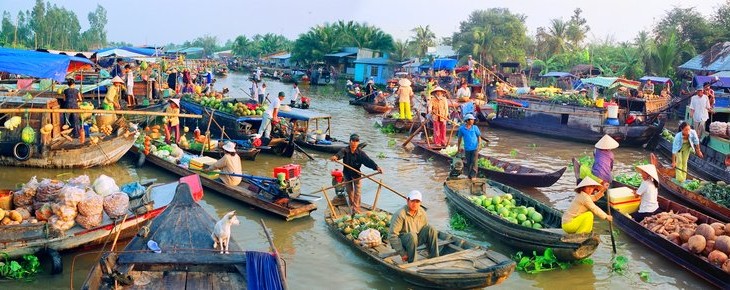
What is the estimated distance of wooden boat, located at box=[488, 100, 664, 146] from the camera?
61.8 feet

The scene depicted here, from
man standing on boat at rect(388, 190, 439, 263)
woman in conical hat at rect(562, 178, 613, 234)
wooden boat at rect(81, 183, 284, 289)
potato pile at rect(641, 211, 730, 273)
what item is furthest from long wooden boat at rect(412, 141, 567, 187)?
wooden boat at rect(81, 183, 284, 289)

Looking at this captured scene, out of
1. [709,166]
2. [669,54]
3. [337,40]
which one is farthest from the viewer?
[337,40]

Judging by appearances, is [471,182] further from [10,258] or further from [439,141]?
[10,258]

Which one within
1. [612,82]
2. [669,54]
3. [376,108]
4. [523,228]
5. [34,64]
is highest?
[669,54]

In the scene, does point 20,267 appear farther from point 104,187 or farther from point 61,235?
point 104,187

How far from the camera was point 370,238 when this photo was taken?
840cm

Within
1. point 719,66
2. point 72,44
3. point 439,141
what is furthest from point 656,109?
point 72,44

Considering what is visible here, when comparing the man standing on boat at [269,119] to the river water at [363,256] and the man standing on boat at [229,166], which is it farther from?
the man standing on boat at [229,166]

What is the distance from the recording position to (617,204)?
988 centimetres

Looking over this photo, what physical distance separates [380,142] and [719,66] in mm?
14455

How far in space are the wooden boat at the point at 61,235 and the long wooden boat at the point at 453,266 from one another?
3.28 metres

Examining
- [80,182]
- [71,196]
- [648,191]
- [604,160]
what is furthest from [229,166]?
[648,191]

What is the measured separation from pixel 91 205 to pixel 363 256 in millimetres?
3802

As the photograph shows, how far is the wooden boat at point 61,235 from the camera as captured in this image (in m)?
7.35
